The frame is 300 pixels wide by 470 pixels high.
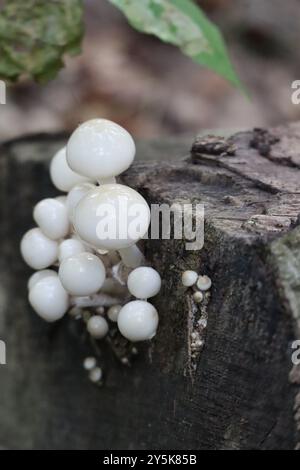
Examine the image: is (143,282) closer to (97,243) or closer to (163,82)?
(97,243)

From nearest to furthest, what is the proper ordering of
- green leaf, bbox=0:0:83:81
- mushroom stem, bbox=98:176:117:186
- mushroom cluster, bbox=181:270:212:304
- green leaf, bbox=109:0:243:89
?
mushroom cluster, bbox=181:270:212:304 < mushroom stem, bbox=98:176:117:186 < green leaf, bbox=109:0:243:89 < green leaf, bbox=0:0:83:81

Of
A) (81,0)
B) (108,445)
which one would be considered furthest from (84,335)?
(81,0)

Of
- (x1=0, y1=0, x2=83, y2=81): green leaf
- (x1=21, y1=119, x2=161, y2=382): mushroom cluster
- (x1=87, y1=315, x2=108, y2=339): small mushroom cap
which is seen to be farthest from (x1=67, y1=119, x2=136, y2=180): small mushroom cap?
(x1=0, y1=0, x2=83, y2=81): green leaf

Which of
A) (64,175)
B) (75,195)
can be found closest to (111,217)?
(75,195)

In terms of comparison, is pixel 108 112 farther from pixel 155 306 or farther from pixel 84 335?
pixel 155 306

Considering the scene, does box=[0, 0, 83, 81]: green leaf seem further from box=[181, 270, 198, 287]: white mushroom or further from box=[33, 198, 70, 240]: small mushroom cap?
box=[181, 270, 198, 287]: white mushroom

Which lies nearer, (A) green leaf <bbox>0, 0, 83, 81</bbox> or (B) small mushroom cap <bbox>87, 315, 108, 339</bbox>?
(B) small mushroom cap <bbox>87, 315, 108, 339</bbox>
